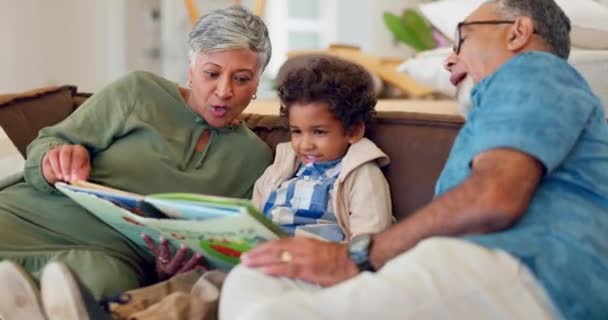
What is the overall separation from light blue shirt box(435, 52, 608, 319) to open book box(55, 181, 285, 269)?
0.31m

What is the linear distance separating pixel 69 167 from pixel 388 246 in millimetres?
692

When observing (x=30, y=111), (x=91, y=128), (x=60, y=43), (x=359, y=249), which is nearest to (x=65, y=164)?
(x=91, y=128)

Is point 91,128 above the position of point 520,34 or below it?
below

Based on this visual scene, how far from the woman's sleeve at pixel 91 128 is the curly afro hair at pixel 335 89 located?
342mm

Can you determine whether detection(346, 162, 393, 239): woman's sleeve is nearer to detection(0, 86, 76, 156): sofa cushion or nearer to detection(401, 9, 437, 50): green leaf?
detection(0, 86, 76, 156): sofa cushion

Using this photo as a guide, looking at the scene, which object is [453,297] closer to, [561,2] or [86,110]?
[86,110]

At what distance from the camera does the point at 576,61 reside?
190 cm

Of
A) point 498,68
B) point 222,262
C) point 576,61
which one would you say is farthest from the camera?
point 576,61

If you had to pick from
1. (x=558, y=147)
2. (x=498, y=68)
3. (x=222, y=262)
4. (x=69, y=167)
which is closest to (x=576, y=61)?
(x=498, y=68)

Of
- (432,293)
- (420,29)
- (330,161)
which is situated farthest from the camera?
(420,29)

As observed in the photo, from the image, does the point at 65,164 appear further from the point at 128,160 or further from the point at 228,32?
the point at 228,32

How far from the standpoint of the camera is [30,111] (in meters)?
1.83

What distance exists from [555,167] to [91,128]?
0.95 metres

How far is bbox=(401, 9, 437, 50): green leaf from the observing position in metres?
3.92
